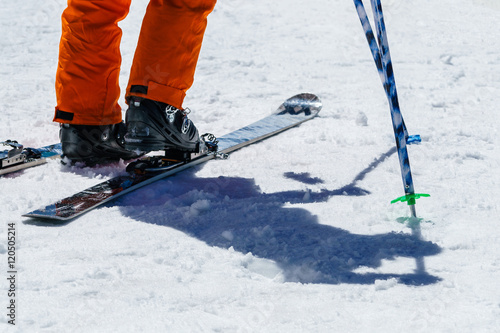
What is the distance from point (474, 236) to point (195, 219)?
0.97 meters

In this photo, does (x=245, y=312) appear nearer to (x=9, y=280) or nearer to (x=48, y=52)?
(x=9, y=280)

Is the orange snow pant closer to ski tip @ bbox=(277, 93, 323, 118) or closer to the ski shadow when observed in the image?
the ski shadow

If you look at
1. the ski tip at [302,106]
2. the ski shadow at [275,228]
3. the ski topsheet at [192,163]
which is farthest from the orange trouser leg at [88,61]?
the ski tip at [302,106]

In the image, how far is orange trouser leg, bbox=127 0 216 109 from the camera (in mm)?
2365

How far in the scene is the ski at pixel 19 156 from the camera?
8.57 feet

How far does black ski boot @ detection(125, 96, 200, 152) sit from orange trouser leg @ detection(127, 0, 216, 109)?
43 mm

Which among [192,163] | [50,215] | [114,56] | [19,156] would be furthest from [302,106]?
[50,215]

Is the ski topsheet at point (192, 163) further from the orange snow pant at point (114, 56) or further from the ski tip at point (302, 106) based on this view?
the orange snow pant at point (114, 56)

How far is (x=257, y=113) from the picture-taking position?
3.77 m

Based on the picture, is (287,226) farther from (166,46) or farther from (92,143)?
(92,143)

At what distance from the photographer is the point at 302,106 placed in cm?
371

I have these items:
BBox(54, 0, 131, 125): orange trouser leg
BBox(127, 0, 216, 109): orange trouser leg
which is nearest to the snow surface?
BBox(54, 0, 131, 125): orange trouser leg

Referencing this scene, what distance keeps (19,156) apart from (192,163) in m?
0.79

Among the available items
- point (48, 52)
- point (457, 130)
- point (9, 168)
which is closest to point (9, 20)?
point (48, 52)
